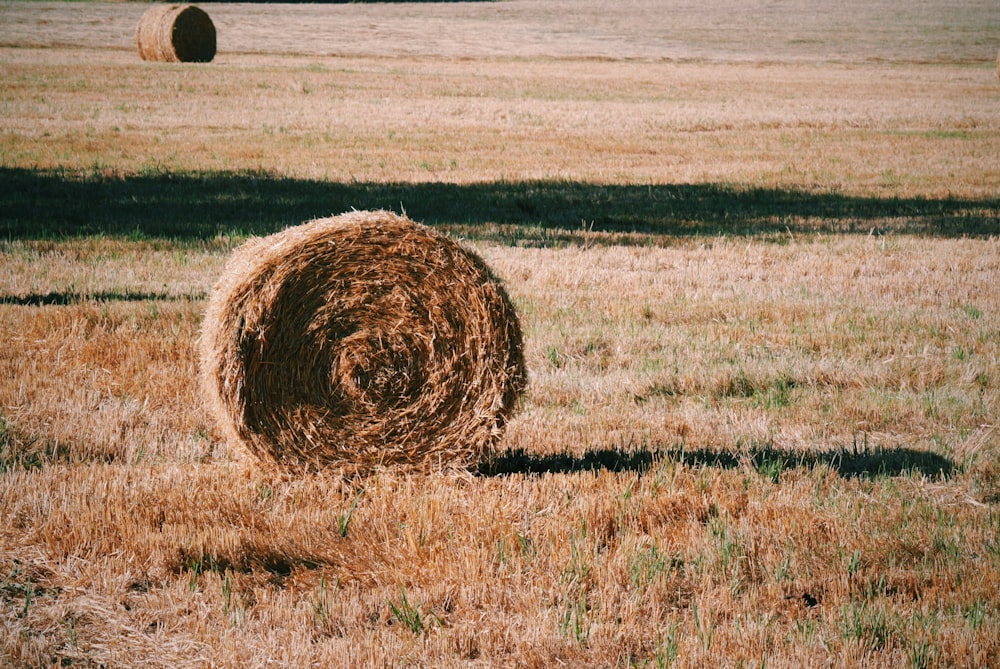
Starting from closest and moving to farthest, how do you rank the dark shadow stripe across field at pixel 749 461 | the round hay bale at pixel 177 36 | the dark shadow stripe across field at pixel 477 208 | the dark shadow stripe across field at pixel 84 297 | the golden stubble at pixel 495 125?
the dark shadow stripe across field at pixel 749 461 < the dark shadow stripe across field at pixel 84 297 < the dark shadow stripe across field at pixel 477 208 < the golden stubble at pixel 495 125 < the round hay bale at pixel 177 36

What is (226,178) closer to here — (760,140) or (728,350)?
(728,350)

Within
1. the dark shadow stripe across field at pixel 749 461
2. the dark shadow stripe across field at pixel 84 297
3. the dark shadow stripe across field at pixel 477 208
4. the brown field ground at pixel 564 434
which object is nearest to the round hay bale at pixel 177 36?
the brown field ground at pixel 564 434

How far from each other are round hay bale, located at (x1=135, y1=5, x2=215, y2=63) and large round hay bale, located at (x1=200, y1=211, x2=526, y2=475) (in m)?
34.8

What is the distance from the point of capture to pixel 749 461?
→ 19.1 feet

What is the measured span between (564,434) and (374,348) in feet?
4.42

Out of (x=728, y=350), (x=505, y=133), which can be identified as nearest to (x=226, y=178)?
(x=505, y=133)

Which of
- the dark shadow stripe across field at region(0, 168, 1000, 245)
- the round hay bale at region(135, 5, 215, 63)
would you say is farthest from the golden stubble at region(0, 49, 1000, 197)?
the round hay bale at region(135, 5, 215, 63)

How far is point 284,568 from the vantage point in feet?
15.1

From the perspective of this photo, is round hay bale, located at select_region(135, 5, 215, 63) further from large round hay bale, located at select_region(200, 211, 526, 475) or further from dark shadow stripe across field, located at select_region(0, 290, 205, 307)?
large round hay bale, located at select_region(200, 211, 526, 475)

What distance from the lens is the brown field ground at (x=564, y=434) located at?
4.10 metres

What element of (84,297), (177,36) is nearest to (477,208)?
(84,297)

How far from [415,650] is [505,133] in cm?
1986

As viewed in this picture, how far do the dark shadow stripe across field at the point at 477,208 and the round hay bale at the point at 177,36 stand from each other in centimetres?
2325

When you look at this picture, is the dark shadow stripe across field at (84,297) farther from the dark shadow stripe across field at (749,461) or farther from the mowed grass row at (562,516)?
the dark shadow stripe across field at (749,461)
